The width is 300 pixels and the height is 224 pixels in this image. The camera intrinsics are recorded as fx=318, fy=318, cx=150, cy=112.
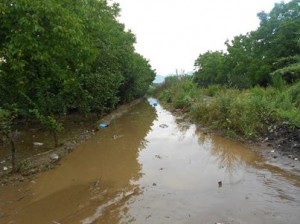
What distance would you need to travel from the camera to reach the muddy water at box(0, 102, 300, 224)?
5488 millimetres

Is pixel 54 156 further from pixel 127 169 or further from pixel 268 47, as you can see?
pixel 268 47

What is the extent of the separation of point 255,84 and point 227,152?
15.0m

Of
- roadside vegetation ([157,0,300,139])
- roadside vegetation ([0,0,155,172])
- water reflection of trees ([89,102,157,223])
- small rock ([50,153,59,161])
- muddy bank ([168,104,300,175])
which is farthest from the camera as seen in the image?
roadside vegetation ([157,0,300,139])

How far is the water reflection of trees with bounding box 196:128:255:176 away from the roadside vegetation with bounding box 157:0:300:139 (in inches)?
25.8

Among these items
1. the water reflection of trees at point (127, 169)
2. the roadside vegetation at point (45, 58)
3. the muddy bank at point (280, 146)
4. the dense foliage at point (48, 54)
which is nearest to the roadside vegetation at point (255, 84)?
the muddy bank at point (280, 146)

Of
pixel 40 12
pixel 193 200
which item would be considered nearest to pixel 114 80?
pixel 40 12

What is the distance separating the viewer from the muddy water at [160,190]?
549 centimetres

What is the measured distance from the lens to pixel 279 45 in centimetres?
2152

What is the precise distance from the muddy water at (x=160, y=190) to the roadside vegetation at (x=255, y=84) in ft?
5.48

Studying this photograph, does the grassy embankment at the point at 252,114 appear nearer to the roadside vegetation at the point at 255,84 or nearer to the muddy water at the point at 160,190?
the roadside vegetation at the point at 255,84

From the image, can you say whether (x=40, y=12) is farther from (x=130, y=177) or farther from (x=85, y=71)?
(x=85, y=71)

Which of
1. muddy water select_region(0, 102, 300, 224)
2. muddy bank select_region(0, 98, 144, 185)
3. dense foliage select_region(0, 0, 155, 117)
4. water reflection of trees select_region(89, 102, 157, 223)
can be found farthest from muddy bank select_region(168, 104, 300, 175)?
dense foliage select_region(0, 0, 155, 117)

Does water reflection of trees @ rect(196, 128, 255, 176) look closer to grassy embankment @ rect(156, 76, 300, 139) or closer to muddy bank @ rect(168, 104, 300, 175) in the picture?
muddy bank @ rect(168, 104, 300, 175)

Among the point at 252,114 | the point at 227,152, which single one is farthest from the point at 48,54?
the point at 252,114
